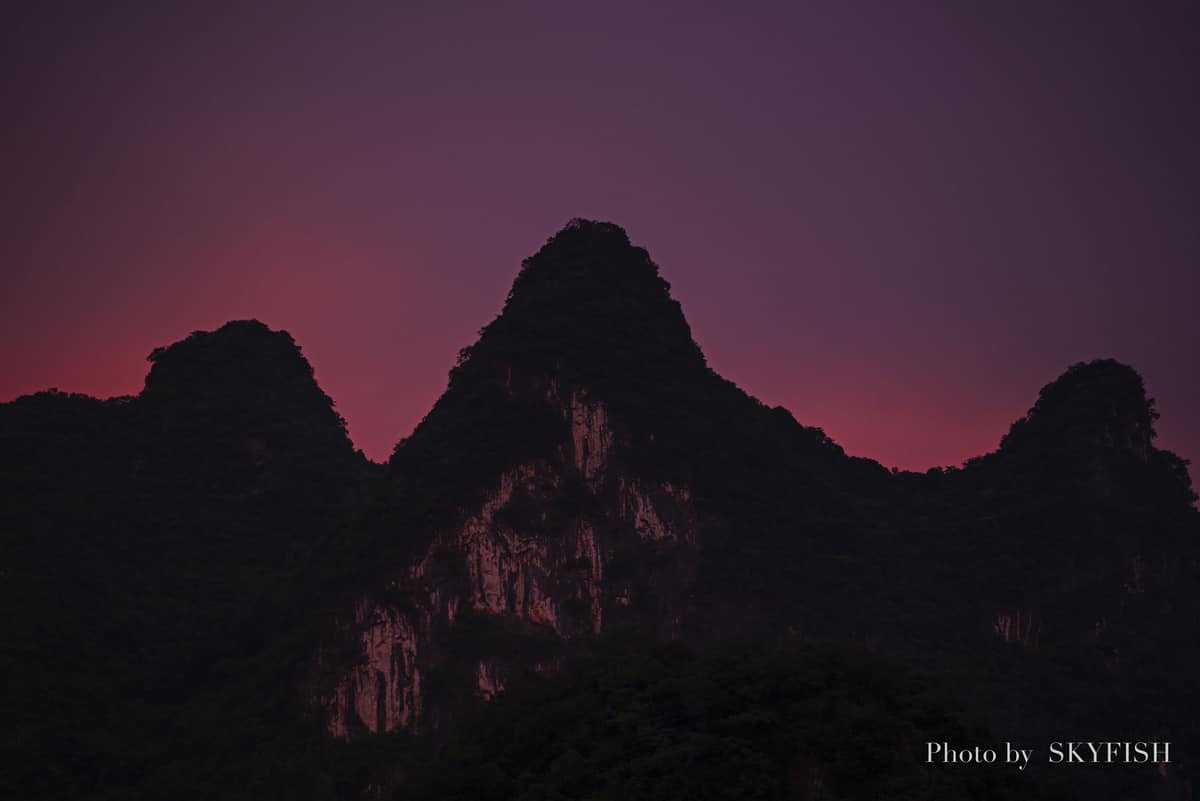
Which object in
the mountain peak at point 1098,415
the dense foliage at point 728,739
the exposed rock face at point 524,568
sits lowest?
the dense foliage at point 728,739

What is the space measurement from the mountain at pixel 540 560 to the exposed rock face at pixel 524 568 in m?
0.09

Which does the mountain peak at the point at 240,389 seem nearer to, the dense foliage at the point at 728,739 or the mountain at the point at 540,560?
the mountain at the point at 540,560

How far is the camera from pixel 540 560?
1768 inches

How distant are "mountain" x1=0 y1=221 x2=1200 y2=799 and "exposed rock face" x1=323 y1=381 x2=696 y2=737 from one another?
0.09m

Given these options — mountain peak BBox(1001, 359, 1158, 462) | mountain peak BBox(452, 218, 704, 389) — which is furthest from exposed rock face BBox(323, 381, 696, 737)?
mountain peak BBox(1001, 359, 1158, 462)

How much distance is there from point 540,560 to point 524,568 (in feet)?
1.94

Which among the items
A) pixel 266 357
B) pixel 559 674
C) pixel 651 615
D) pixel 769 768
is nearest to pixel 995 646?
pixel 651 615

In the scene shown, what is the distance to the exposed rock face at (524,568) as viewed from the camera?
42.0 metres

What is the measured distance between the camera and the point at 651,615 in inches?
1762

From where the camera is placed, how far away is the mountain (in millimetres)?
41562

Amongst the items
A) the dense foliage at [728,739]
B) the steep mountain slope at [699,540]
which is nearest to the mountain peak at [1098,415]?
the steep mountain slope at [699,540]

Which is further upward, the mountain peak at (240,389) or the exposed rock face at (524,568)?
the mountain peak at (240,389)

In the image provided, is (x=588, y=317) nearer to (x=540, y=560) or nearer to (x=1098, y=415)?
(x=540, y=560)

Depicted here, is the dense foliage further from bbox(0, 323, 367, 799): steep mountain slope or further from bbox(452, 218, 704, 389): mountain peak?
bbox(452, 218, 704, 389): mountain peak
